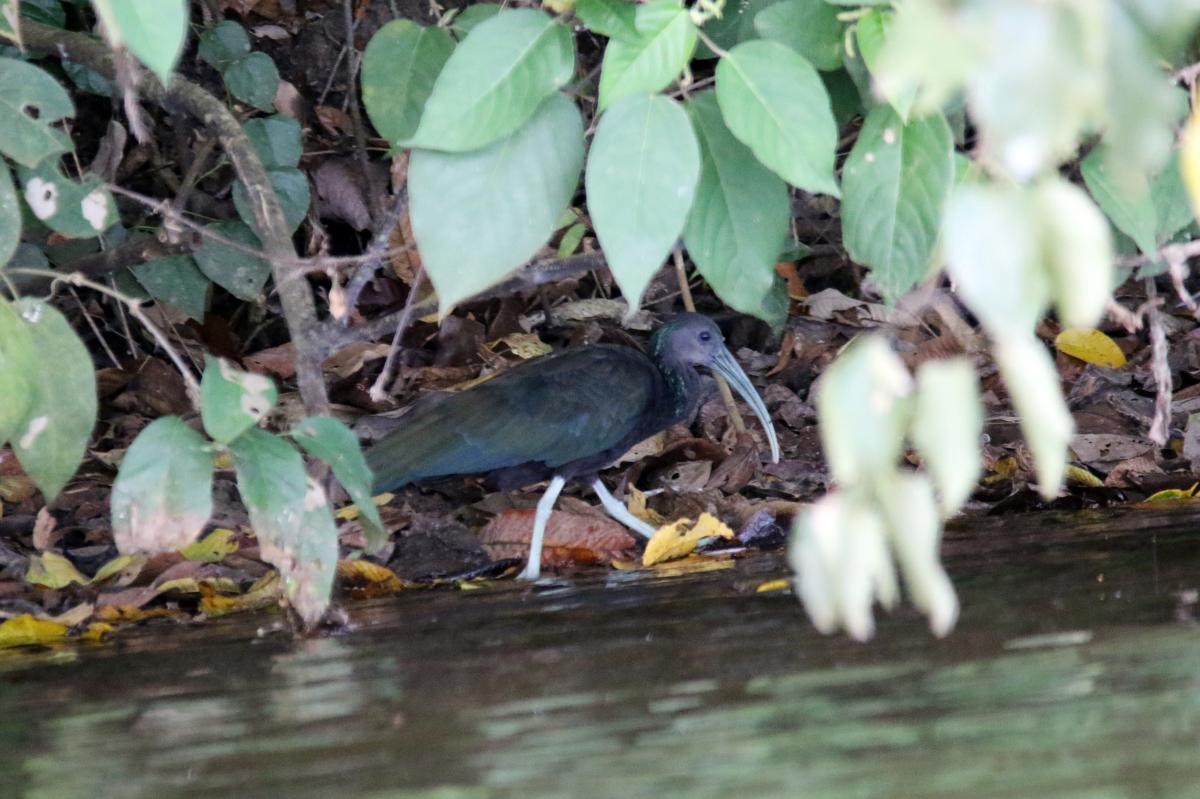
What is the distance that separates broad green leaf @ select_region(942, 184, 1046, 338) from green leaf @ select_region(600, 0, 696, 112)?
153 cm

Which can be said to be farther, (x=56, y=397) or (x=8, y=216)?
(x=8, y=216)

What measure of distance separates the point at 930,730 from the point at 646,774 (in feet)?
1.14

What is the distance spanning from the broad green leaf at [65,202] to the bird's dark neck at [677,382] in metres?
2.25

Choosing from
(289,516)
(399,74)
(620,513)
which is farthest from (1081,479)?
(289,516)

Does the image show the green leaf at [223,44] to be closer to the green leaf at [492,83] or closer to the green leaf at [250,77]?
the green leaf at [250,77]

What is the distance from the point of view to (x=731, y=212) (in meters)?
3.02

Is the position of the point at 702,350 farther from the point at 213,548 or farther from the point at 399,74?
the point at 399,74

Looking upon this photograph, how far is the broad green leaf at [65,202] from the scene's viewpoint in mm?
3768

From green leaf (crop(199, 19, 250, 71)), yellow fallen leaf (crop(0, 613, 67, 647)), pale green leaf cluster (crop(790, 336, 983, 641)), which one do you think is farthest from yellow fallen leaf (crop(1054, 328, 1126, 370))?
pale green leaf cluster (crop(790, 336, 983, 641))

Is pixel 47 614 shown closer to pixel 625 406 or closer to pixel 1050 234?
pixel 625 406

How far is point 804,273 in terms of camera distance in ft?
21.7

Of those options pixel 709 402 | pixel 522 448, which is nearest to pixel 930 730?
pixel 522 448

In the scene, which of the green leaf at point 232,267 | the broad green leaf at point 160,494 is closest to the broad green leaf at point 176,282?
the green leaf at point 232,267

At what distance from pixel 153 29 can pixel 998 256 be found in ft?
4.10
